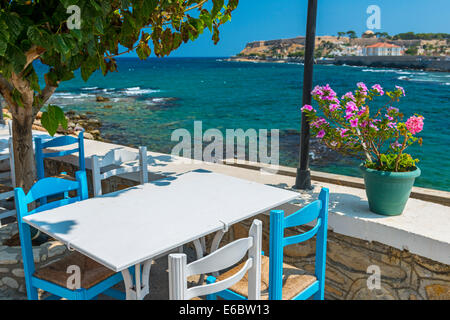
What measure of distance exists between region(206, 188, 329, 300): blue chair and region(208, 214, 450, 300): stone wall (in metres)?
0.47

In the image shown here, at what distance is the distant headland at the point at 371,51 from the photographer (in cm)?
7325

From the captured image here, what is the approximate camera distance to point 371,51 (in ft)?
282

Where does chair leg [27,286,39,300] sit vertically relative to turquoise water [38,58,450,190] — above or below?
above

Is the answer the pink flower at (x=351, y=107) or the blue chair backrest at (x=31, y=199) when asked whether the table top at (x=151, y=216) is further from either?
the pink flower at (x=351, y=107)

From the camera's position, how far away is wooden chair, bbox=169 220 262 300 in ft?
5.00

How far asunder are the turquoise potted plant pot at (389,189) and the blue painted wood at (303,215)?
31.5 inches

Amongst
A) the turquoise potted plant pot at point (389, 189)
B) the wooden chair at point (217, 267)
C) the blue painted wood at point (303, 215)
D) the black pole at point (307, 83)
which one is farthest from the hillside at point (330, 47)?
the wooden chair at point (217, 267)

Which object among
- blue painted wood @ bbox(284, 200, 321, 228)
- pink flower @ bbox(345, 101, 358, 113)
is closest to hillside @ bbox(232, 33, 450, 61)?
pink flower @ bbox(345, 101, 358, 113)

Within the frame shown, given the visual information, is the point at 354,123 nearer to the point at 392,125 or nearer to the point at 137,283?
the point at 392,125

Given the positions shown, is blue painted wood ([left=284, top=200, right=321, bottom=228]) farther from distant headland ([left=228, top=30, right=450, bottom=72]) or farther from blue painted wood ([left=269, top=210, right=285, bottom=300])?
distant headland ([left=228, top=30, right=450, bottom=72])

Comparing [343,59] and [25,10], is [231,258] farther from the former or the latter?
[343,59]

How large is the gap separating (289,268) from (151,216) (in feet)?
2.86

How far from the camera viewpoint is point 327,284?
285 centimetres
